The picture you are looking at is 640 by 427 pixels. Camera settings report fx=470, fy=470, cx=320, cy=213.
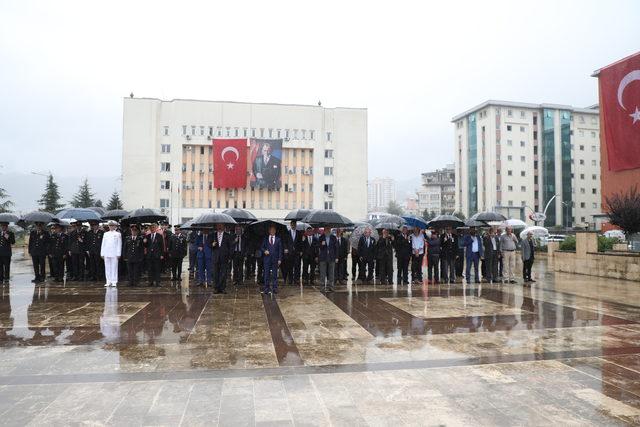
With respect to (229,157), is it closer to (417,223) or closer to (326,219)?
(417,223)

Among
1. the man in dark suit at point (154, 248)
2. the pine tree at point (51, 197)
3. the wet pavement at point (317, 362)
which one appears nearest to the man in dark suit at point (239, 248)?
the man in dark suit at point (154, 248)

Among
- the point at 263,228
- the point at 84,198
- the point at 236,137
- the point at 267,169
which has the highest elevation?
the point at 236,137

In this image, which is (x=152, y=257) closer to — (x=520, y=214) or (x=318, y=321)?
(x=318, y=321)

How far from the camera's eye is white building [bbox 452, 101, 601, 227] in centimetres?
7744

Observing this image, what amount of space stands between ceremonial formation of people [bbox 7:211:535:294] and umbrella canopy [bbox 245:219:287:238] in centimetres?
5

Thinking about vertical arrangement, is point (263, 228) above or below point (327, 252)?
above

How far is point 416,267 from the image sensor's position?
45.9 feet

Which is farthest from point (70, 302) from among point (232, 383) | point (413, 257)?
point (413, 257)

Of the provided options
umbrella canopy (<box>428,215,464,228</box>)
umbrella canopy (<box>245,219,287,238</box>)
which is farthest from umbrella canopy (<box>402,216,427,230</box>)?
umbrella canopy (<box>245,219,287,238</box>)

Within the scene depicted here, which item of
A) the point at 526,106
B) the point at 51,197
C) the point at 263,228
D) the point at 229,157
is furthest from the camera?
the point at 526,106

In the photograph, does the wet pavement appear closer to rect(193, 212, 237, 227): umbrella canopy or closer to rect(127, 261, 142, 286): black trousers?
rect(193, 212, 237, 227): umbrella canopy

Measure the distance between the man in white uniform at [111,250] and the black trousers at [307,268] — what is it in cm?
507

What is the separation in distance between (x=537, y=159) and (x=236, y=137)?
5178 centimetres

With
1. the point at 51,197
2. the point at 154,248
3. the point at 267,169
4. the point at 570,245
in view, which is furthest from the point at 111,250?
the point at 51,197
